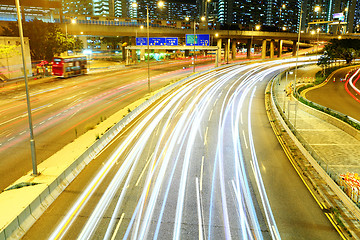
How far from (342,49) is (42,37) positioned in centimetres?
7412

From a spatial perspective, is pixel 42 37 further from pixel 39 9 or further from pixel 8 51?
pixel 39 9

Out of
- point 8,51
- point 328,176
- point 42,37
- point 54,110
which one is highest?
point 42,37

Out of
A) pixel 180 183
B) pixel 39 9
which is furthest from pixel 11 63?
pixel 39 9

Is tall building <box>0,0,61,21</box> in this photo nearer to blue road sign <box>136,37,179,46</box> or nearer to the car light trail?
blue road sign <box>136,37,179,46</box>

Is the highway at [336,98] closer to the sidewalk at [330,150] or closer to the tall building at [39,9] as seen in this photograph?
the sidewalk at [330,150]

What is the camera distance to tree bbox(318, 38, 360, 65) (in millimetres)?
74287

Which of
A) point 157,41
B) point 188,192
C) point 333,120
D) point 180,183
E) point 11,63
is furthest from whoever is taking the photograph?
point 157,41

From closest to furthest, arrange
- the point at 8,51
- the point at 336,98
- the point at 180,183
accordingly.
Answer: the point at 180,183 < the point at 336,98 < the point at 8,51

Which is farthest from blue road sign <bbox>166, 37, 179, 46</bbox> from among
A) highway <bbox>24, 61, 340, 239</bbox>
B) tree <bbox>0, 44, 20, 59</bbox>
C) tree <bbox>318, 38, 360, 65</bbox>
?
highway <bbox>24, 61, 340, 239</bbox>

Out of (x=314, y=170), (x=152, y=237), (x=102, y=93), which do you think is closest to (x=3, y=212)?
(x=152, y=237)

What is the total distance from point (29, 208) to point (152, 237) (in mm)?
5943

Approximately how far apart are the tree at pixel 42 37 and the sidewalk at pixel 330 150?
56740 millimetres

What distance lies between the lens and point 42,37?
221 feet

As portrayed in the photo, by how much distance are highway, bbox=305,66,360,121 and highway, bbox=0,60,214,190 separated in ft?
86.8
